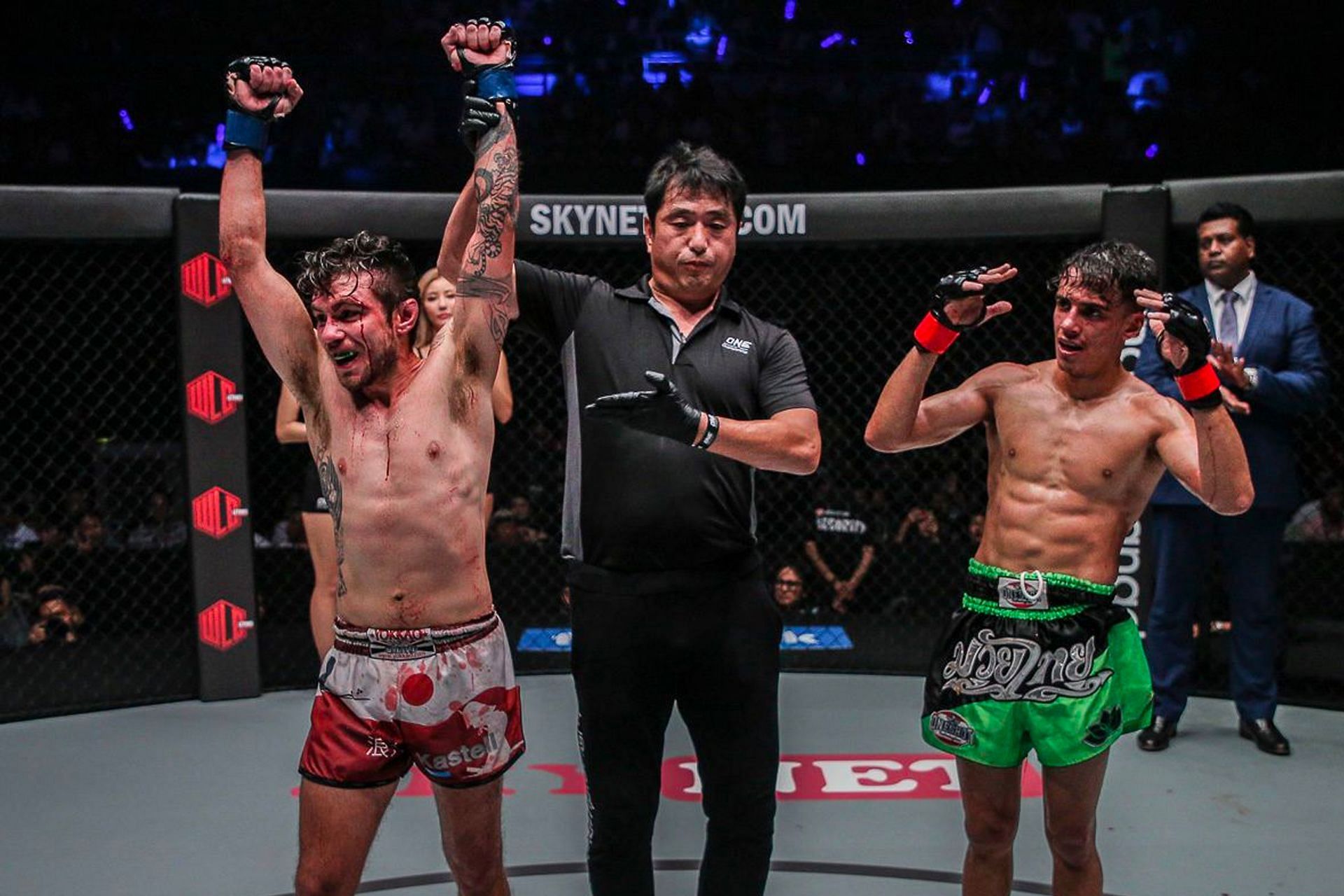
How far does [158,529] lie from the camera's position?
19.2ft

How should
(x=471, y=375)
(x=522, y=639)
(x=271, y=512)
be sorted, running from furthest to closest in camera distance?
(x=271, y=512), (x=522, y=639), (x=471, y=375)

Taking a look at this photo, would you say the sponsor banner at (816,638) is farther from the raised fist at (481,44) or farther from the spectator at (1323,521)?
the raised fist at (481,44)

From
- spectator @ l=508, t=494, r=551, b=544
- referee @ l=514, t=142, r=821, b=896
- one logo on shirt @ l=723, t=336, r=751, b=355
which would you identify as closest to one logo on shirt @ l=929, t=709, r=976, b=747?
referee @ l=514, t=142, r=821, b=896

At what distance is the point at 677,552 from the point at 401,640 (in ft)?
1.69

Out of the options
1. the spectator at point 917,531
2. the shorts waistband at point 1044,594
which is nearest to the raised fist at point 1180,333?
the shorts waistband at point 1044,594

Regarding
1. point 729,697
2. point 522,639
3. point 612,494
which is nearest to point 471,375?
point 612,494

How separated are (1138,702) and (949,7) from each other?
284 inches

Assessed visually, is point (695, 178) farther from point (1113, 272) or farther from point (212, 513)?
point (212, 513)

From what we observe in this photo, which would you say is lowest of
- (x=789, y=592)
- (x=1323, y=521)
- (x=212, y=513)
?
(x=789, y=592)

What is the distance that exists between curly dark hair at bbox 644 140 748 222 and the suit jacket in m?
2.22

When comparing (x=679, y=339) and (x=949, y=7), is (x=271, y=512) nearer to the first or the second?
(x=679, y=339)

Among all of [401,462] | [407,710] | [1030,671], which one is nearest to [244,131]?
[401,462]

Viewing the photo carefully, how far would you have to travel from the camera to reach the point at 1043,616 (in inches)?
95.5

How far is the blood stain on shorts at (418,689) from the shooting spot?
83.3 inches
